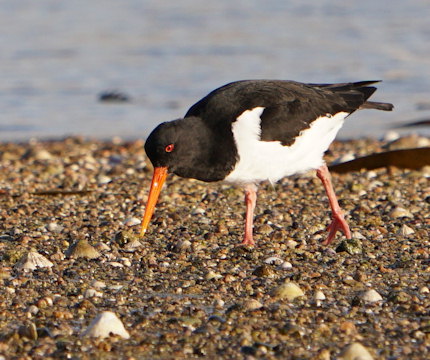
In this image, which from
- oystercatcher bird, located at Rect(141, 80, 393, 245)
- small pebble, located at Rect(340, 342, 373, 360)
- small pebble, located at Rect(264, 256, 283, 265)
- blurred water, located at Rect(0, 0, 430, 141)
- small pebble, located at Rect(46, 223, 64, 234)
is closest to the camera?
small pebble, located at Rect(340, 342, 373, 360)

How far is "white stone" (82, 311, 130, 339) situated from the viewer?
393 centimetres

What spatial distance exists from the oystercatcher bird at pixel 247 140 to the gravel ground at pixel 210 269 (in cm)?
33

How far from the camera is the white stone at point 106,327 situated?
12.9 feet

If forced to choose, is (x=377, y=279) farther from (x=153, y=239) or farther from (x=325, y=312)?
(x=153, y=239)

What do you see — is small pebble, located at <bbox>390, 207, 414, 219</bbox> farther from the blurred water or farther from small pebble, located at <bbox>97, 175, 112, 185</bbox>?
the blurred water

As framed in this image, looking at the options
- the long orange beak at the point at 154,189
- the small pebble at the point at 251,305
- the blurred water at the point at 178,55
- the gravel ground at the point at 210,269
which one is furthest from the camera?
the blurred water at the point at 178,55

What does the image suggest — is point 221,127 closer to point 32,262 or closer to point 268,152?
point 268,152

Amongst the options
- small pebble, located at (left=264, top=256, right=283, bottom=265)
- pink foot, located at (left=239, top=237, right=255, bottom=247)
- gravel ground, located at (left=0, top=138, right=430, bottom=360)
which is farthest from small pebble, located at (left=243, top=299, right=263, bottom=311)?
pink foot, located at (left=239, top=237, right=255, bottom=247)

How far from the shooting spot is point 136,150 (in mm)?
9273

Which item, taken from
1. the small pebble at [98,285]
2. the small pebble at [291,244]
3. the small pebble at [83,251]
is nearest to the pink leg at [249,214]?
the small pebble at [291,244]

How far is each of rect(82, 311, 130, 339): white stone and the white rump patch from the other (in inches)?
68.5

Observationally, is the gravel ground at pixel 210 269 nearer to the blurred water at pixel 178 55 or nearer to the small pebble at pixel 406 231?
the small pebble at pixel 406 231

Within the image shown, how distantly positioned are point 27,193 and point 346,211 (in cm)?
269

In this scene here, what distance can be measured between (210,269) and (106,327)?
1.24 meters
